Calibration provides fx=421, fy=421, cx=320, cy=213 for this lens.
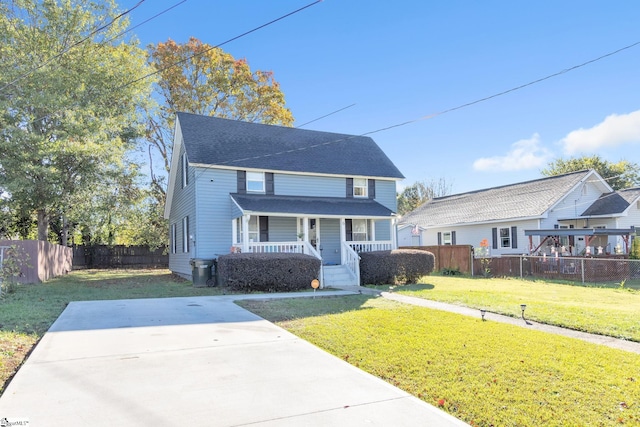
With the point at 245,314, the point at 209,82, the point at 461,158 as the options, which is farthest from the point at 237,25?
the point at 461,158

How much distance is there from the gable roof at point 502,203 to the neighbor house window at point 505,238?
86cm

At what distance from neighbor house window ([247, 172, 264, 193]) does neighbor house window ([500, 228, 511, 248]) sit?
14934 mm

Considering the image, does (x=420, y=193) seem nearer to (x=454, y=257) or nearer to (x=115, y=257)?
(x=454, y=257)

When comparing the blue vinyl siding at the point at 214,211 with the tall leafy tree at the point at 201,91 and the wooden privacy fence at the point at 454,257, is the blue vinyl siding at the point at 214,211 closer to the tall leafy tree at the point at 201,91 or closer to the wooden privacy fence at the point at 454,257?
the wooden privacy fence at the point at 454,257

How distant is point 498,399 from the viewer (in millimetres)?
4016

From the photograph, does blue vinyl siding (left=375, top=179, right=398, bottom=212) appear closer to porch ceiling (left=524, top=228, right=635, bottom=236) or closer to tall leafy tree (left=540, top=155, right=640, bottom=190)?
porch ceiling (left=524, top=228, right=635, bottom=236)

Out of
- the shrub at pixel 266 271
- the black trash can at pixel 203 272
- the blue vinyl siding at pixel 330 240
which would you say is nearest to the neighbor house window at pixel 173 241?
the black trash can at pixel 203 272

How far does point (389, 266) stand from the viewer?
49.5 feet

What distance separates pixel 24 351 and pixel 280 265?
25.8ft

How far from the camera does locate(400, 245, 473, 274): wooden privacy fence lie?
2038 cm

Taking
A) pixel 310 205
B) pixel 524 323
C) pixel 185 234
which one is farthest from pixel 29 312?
pixel 310 205

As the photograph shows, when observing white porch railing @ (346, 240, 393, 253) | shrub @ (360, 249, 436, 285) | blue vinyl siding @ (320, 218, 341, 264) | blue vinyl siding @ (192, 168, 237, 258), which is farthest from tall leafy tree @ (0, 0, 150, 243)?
shrub @ (360, 249, 436, 285)

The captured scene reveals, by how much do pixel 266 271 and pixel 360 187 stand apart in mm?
8171

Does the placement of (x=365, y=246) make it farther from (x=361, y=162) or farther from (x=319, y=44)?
(x=319, y=44)
